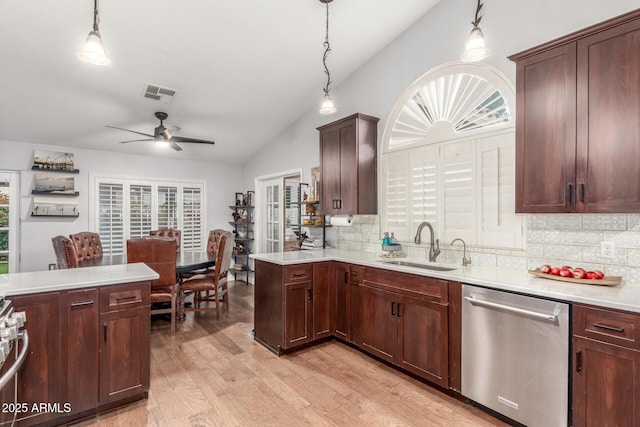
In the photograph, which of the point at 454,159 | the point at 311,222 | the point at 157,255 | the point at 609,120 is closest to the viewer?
the point at 609,120

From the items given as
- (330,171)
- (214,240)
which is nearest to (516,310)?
(330,171)

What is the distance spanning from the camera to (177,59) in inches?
132

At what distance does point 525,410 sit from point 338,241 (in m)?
2.62

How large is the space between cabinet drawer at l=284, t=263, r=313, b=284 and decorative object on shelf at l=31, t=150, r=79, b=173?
422cm

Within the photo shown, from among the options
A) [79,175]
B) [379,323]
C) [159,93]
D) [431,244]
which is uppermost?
[159,93]

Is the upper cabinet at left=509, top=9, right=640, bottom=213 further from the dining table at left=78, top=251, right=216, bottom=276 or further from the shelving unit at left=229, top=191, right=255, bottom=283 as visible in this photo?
the shelving unit at left=229, top=191, right=255, bottom=283

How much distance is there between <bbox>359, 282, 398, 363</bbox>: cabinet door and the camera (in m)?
2.76

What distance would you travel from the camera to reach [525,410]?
1.95m

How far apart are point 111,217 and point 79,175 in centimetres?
80

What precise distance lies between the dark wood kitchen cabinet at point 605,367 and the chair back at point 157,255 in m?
3.55

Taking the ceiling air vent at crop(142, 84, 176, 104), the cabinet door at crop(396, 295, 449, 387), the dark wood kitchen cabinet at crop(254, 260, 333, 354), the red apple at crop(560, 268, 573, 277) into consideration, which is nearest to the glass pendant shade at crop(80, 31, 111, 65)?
the ceiling air vent at crop(142, 84, 176, 104)

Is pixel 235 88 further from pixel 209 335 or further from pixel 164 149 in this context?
pixel 209 335

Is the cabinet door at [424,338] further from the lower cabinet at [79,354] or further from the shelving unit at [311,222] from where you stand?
the lower cabinet at [79,354]

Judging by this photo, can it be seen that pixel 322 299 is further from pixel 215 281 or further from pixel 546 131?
pixel 546 131
